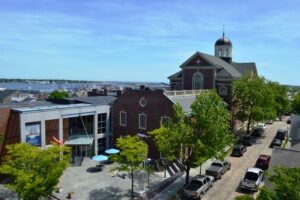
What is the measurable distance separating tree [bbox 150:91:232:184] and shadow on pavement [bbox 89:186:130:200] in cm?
613

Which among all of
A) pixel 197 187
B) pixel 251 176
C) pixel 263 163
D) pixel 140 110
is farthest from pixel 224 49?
pixel 197 187

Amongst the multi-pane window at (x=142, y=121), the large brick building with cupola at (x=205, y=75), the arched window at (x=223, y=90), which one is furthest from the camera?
the arched window at (x=223, y=90)

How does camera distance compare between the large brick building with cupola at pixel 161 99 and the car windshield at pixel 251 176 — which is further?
the large brick building with cupola at pixel 161 99

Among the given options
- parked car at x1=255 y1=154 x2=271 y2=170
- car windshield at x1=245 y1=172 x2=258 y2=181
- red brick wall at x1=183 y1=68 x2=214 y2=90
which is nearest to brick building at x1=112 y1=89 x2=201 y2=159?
parked car at x1=255 y1=154 x2=271 y2=170

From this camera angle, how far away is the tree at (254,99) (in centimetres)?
5053

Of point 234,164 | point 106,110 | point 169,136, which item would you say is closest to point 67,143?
point 106,110

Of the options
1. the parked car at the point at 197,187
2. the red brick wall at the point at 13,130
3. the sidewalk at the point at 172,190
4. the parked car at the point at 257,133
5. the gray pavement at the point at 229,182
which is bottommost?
the sidewalk at the point at 172,190

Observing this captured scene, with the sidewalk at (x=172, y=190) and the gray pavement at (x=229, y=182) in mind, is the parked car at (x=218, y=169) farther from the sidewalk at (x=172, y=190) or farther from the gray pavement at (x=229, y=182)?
the sidewalk at (x=172, y=190)

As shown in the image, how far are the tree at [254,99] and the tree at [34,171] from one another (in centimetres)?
3831

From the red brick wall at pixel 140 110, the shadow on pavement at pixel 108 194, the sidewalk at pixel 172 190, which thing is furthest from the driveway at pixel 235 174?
the red brick wall at pixel 140 110

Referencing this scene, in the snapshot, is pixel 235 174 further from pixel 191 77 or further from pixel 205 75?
pixel 191 77

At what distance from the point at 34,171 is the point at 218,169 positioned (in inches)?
809

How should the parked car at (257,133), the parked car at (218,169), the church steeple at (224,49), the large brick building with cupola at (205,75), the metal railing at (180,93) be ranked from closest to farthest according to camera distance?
the parked car at (218,169), the metal railing at (180,93), the parked car at (257,133), the large brick building with cupola at (205,75), the church steeple at (224,49)

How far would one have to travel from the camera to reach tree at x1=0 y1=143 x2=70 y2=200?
20.2m
